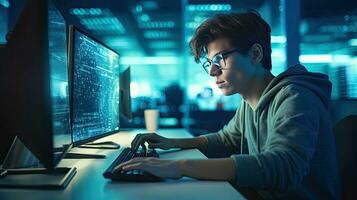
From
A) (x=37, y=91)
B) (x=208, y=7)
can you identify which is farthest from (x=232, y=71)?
(x=208, y=7)

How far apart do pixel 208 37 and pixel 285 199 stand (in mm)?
629

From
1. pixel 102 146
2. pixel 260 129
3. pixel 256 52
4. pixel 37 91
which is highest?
pixel 256 52

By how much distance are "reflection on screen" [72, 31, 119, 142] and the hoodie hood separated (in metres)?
0.61

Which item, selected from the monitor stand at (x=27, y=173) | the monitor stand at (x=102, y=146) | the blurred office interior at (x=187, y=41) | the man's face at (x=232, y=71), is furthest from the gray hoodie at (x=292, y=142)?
the blurred office interior at (x=187, y=41)

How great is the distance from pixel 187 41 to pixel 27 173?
3.16 metres

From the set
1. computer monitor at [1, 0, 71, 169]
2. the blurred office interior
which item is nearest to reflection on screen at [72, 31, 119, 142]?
computer monitor at [1, 0, 71, 169]

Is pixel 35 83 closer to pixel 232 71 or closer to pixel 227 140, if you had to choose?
pixel 232 71

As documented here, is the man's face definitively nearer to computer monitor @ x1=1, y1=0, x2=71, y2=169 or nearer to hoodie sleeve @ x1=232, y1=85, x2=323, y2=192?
hoodie sleeve @ x1=232, y1=85, x2=323, y2=192

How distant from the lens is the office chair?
0.97m

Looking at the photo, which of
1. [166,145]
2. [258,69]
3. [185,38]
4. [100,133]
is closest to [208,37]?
[258,69]

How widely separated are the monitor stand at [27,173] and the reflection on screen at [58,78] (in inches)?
3.2

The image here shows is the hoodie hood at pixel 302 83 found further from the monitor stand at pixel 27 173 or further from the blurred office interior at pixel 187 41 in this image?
the blurred office interior at pixel 187 41

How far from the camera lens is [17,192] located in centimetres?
66

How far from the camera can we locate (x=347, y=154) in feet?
3.30
